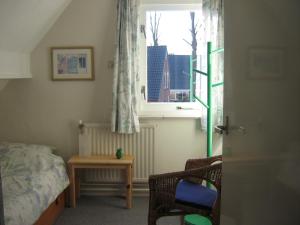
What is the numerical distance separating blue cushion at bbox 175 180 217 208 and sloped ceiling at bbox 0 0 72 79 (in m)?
1.80

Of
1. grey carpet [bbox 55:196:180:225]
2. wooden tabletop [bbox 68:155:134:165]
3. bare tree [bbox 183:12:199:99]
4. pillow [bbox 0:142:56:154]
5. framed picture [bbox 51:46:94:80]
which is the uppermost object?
bare tree [bbox 183:12:199:99]

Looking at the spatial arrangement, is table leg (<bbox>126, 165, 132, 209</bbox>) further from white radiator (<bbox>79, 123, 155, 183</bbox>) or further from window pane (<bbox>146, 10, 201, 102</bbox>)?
window pane (<bbox>146, 10, 201, 102</bbox>)

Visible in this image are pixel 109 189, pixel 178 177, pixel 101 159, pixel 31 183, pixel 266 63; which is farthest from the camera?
pixel 109 189

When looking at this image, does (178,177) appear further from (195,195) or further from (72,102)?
(72,102)

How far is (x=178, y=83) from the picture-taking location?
11.5 feet

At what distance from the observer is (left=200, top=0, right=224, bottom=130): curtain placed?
10.2 ft

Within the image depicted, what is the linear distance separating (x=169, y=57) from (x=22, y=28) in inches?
57.8

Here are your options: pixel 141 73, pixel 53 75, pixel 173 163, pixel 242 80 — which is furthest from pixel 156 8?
pixel 242 80

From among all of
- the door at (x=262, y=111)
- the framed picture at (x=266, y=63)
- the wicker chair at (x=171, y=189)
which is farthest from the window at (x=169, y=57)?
the framed picture at (x=266, y=63)

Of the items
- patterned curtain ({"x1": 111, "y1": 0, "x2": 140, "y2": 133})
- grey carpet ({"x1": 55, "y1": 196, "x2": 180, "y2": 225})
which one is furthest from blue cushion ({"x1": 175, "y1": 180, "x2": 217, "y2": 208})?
patterned curtain ({"x1": 111, "y1": 0, "x2": 140, "y2": 133})

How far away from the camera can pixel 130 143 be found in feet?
11.1

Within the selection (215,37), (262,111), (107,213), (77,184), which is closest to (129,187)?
(107,213)

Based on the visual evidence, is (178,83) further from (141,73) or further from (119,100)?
(119,100)

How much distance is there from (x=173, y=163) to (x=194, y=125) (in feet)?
1.53
